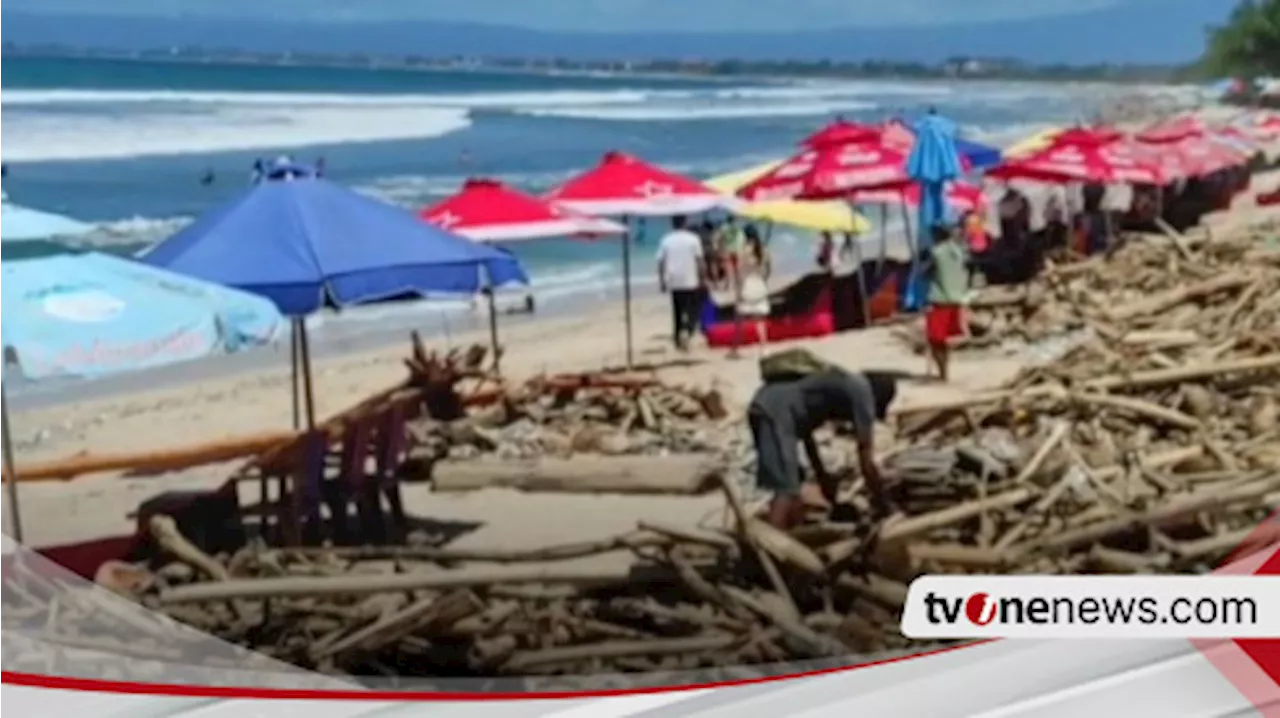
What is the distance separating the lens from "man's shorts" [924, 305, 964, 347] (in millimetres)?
2074

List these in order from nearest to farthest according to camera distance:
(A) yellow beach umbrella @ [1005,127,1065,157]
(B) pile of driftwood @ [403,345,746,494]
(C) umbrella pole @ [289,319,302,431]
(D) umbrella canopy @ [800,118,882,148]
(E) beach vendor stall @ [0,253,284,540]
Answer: (E) beach vendor stall @ [0,253,284,540]
(C) umbrella pole @ [289,319,302,431]
(B) pile of driftwood @ [403,345,746,494]
(D) umbrella canopy @ [800,118,882,148]
(A) yellow beach umbrella @ [1005,127,1065,157]

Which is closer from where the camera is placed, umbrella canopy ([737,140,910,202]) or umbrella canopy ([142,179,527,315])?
umbrella canopy ([142,179,527,315])

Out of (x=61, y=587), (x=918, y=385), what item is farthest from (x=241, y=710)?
(x=918, y=385)

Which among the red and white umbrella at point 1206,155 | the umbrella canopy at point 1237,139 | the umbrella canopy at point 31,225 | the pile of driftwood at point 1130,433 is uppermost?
the umbrella canopy at point 1237,139

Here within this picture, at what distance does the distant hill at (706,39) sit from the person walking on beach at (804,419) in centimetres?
34

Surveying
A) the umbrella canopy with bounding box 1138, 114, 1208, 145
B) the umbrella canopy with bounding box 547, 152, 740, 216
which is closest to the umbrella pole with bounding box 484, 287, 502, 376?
the umbrella canopy with bounding box 547, 152, 740, 216

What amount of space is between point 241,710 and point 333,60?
0.64 m

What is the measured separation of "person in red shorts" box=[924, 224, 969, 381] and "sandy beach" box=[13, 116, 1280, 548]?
0.02 metres

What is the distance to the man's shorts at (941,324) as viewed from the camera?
2.07 meters

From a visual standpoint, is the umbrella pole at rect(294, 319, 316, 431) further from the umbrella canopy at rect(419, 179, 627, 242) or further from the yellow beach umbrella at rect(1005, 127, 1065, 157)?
the yellow beach umbrella at rect(1005, 127, 1065, 157)

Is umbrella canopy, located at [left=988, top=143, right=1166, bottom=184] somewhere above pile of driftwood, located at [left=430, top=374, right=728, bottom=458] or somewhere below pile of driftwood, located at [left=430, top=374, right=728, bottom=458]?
above

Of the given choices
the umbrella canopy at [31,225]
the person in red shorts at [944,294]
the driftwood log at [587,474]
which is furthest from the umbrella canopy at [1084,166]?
the umbrella canopy at [31,225]

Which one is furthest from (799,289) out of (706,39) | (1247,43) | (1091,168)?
(1247,43)

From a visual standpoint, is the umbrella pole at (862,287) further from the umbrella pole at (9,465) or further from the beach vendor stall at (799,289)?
the umbrella pole at (9,465)
